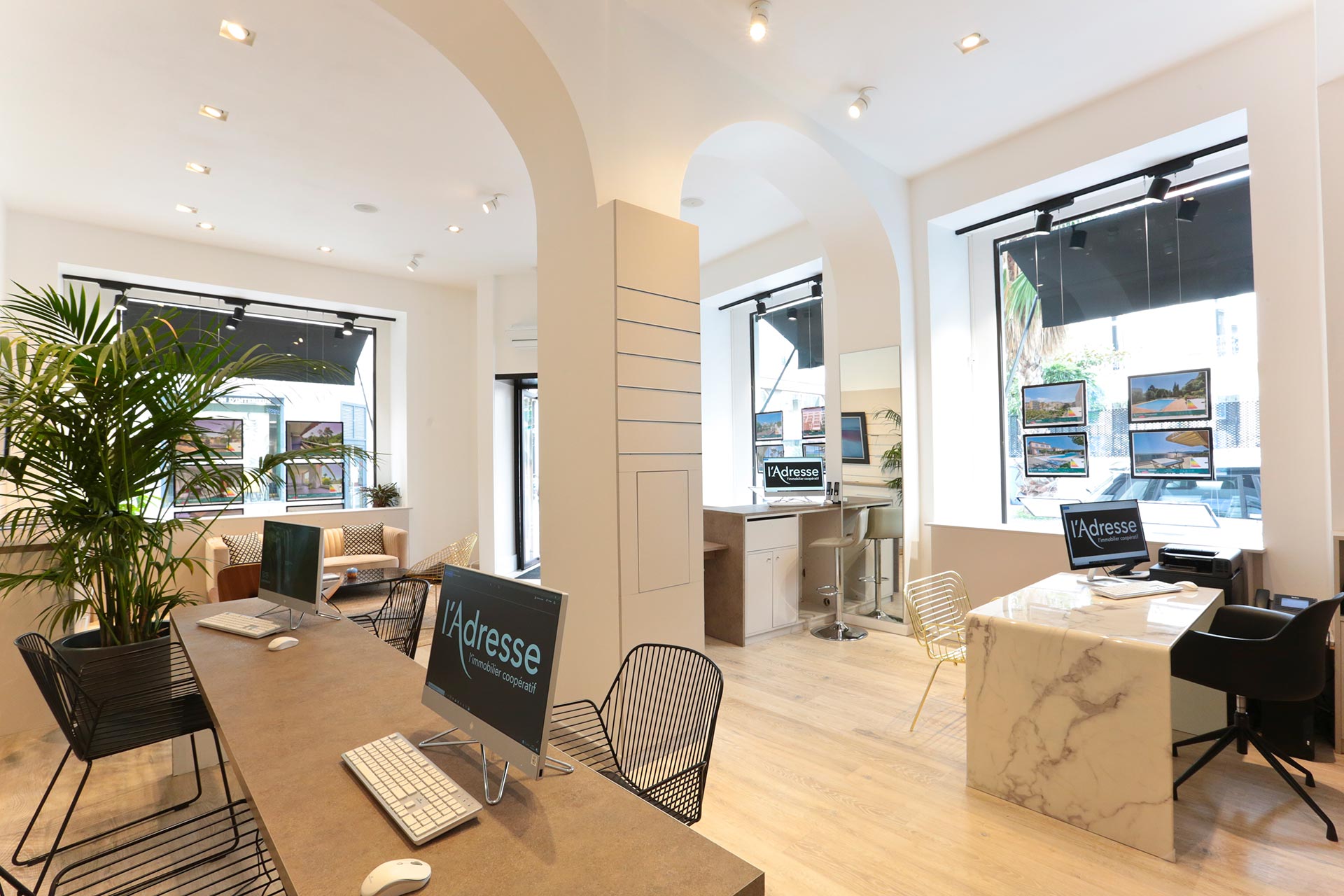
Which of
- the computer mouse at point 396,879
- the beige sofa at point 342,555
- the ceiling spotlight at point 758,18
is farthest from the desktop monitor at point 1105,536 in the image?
the beige sofa at point 342,555

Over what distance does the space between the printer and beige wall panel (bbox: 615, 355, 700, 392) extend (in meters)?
2.72

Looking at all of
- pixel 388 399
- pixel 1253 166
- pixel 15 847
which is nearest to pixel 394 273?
pixel 388 399

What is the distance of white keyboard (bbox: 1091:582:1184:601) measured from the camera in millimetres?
3111

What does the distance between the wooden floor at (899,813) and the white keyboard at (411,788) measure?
4.68 feet

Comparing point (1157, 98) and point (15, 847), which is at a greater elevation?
point (1157, 98)

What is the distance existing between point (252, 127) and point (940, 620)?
5738 millimetres

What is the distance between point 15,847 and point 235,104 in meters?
4.15

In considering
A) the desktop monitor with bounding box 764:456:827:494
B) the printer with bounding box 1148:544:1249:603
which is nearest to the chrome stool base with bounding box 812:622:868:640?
the desktop monitor with bounding box 764:456:827:494

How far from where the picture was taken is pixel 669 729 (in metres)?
2.25

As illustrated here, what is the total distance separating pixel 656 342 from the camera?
346cm

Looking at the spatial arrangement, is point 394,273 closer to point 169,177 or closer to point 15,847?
point 169,177

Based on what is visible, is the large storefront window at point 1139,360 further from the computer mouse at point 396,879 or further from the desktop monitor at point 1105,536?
the computer mouse at point 396,879

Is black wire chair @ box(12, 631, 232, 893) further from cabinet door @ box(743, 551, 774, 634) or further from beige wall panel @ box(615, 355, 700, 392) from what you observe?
cabinet door @ box(743, 551, 774, 634)

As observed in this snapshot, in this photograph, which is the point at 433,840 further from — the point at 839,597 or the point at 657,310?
the point at 839,597
